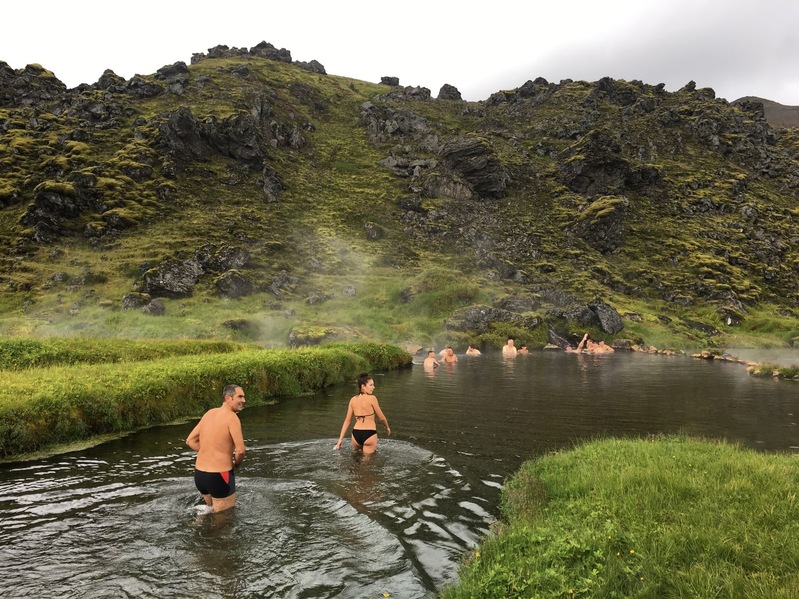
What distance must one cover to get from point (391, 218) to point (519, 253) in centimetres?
2886

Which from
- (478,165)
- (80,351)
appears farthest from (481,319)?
(478,165)

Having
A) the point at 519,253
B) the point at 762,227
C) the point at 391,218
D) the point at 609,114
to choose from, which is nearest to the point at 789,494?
the point at 519,253

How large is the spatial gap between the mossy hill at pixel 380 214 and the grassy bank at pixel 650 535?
3982cm

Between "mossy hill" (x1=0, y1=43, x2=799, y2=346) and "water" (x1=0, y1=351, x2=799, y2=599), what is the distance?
30360 millimetres

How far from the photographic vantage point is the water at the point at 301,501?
7.59 metres

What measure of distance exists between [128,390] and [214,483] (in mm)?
10645

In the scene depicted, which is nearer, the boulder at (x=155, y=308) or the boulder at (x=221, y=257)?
the boulder at (x=155, y=308)

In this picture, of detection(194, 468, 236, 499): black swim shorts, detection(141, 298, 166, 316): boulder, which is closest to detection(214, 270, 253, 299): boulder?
detection(141, 298, 166, 316): boulder

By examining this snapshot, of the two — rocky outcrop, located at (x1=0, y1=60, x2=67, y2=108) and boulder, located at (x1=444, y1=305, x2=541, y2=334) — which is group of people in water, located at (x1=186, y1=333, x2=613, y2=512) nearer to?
boulder, located at (x1=444, y1=305, x2=541, y2=334)

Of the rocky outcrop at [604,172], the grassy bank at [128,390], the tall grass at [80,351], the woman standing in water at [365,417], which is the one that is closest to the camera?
the grassy bank at [128,390]

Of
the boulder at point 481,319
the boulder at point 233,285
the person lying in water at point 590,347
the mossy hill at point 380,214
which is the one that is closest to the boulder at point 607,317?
the mossy hill at point 380,214

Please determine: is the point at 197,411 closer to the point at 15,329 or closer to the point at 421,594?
the point at 421,594

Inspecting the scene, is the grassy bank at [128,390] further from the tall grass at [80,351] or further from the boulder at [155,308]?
the boulder at [155,308]

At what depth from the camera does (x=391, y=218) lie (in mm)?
108938
